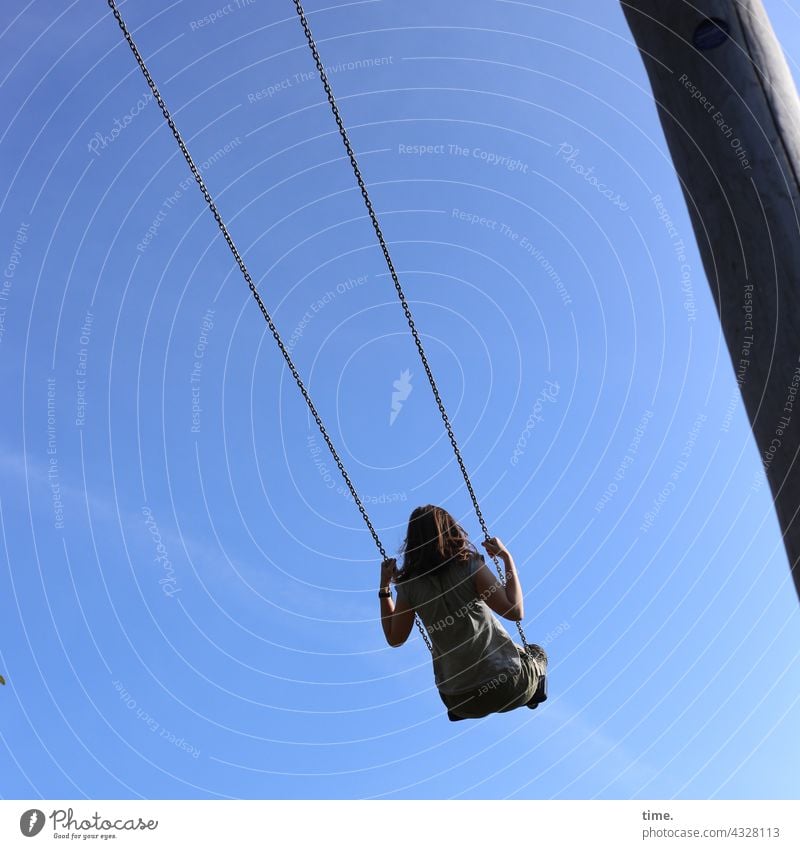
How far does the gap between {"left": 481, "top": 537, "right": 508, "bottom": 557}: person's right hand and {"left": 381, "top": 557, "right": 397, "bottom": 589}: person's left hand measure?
2.00ft

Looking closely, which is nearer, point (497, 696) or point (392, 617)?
point (497, 696)

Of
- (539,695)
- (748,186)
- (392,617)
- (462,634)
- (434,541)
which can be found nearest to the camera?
(748,186)

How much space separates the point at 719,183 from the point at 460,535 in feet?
11.0

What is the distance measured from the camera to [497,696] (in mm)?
4926

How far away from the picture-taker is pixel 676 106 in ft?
6.88

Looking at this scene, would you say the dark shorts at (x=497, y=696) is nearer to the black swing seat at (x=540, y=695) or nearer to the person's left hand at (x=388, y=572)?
the black swing seat at (x=540, y=695)

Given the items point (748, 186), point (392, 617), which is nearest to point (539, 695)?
point (392, 617)

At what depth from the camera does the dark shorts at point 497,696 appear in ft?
16.1

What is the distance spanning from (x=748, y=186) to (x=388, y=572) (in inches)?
151

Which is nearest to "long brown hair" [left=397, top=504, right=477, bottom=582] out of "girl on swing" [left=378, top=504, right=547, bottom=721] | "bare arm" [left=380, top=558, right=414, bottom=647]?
"girl on swing" [left=378, top=504, right=547, bottom=721]

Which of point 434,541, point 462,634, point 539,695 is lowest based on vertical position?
point 539,695

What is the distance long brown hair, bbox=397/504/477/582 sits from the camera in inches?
196

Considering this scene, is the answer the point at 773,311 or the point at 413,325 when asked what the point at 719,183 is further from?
the point at 413,325

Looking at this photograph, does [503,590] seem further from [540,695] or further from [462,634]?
[540,695]
